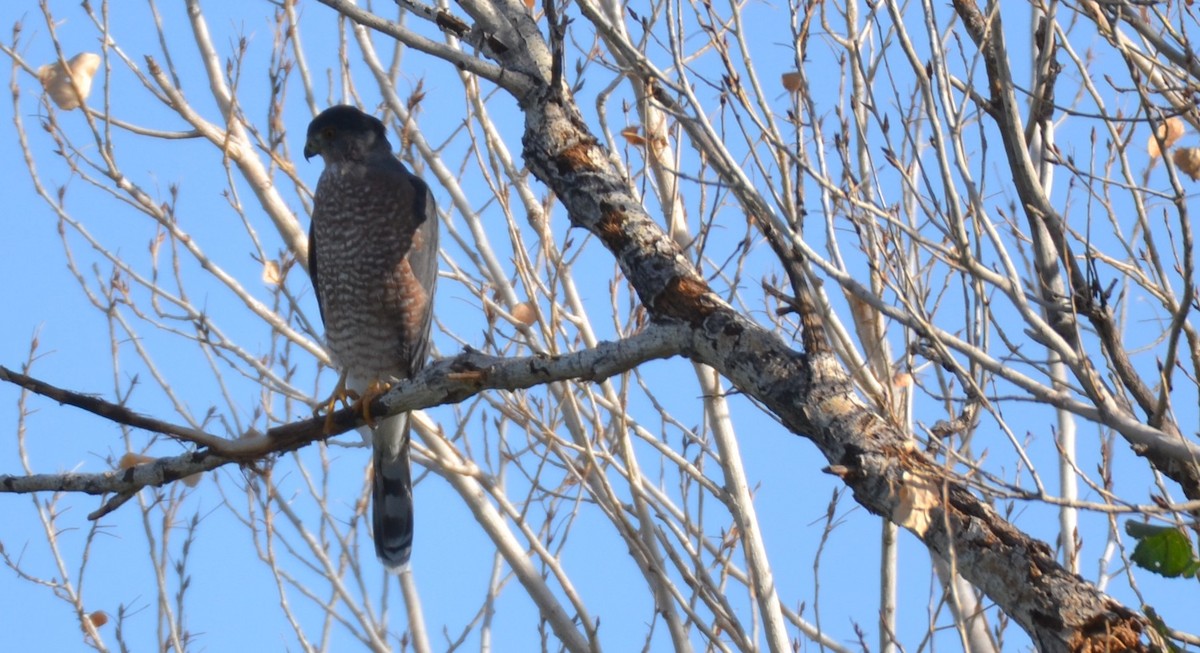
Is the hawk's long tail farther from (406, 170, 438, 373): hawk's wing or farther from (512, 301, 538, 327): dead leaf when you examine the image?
(512, 301, 538, 327): dead leaf

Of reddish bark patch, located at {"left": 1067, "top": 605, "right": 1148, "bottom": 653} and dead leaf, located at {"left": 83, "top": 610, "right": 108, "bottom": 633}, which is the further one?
dead leaf, located at {"left": 83, "top": 610, "right": 108, "bottom": 633}

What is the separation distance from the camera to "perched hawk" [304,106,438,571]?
4934 mm

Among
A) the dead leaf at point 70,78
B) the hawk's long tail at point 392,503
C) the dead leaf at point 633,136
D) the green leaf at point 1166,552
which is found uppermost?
the dead leaf at point 70,78

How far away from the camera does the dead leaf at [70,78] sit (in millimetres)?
5039

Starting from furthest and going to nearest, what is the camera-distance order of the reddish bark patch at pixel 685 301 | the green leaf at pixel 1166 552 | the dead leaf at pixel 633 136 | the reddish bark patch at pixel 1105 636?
the dead leaf at pixel 633 136
the reddish bark patch at pixel 685 301
the green leaf at pixel 1166 552
the reddish bark patch at pixel 1105 636

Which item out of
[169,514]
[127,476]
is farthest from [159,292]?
[127,476]

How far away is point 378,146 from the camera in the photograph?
5195mm

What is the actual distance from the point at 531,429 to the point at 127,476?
6.78 feet

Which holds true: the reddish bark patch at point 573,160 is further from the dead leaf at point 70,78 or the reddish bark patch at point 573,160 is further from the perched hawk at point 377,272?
the dead leaf at point 70,78

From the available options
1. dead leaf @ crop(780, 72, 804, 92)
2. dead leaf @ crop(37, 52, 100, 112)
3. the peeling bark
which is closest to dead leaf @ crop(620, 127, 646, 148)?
dead leaf @ crop(780, 72, 804, 92)

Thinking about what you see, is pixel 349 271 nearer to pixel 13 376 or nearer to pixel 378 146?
→ pixel 378 146

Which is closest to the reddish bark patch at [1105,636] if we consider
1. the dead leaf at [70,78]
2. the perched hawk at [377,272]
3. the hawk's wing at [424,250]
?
the perched hawk at [377,272]

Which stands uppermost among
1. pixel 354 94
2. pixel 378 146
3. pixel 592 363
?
pixel 354 94

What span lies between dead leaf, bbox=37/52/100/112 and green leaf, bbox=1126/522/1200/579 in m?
4.15
